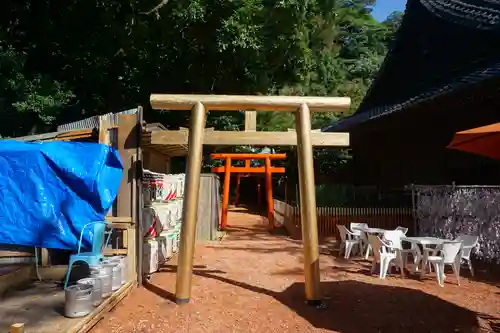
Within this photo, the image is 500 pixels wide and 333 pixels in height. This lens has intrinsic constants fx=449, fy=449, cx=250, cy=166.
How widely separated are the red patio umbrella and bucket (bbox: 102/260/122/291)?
4419mm

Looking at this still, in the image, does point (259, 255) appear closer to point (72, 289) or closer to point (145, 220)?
point (145, 220)

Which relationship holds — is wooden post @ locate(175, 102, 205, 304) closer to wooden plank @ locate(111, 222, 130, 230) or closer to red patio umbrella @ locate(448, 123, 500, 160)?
wooden plank @ locate(111, 222, 130, 230)

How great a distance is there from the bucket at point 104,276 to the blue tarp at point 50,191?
106 cm

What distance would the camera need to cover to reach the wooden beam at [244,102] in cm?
632

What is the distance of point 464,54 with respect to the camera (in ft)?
35.4

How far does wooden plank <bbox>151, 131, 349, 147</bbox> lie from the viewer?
21.6 feet

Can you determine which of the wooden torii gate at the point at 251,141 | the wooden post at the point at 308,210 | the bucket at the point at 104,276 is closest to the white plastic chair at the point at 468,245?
the wooden torii gate at the point at 251,141

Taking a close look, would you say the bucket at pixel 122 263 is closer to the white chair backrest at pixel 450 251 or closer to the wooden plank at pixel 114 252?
the wooden plank at pixel 114 252

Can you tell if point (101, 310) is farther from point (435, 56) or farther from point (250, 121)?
point (435, 56)

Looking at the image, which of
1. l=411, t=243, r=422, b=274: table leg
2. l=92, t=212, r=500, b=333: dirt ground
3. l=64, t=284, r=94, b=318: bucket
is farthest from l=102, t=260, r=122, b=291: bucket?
l=411, t=243, r=422, b=274: table leg

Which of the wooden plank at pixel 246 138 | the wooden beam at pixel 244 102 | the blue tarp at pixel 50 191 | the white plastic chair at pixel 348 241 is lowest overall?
the white plastic chair at pixel 348 241

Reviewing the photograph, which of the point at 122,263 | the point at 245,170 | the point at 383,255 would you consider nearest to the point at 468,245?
the point at 383,255

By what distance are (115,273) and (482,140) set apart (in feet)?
15.2

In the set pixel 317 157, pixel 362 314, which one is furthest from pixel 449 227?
pixel 317 157
